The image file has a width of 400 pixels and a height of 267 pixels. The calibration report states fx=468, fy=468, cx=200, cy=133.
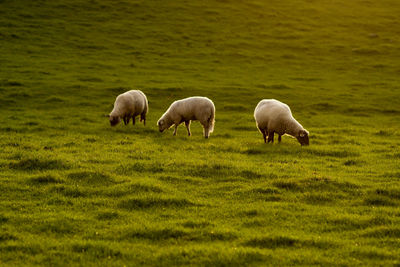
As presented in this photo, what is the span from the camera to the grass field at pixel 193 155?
802 centimetres

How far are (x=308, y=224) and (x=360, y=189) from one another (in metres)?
2.89

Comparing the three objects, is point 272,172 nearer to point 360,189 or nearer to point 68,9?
point 360,189

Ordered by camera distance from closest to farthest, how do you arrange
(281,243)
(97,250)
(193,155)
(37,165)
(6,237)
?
(97,250)
(281,243)
(6,237)
(37,165)
(193,155)

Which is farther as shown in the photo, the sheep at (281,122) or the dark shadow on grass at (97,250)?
the sheep at (281,122)

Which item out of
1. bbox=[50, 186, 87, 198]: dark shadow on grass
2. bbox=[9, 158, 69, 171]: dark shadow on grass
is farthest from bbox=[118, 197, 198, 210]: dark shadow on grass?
bbox=[9, 158, 69, 171]: dark shadow on grass

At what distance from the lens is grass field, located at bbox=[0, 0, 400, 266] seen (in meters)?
8.02

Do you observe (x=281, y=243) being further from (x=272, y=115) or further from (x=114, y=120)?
(x=114, y=120)

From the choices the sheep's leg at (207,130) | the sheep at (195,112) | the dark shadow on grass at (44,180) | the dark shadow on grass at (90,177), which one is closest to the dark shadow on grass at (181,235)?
the dark shadow on grass at (90,177)

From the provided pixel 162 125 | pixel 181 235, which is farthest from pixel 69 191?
pixel 162 125

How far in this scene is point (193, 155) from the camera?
1524 cm

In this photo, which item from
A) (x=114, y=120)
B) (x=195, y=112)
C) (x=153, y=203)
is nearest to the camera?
(x=153, y=203)

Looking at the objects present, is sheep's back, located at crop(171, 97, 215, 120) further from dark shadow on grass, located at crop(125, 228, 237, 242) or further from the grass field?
dark shadow on grass, located at crop(125, 228, 237, 242)

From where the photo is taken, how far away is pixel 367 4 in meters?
65.2

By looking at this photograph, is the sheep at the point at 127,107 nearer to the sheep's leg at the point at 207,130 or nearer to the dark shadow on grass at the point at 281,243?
the sheep's leg at the point at 207,130
